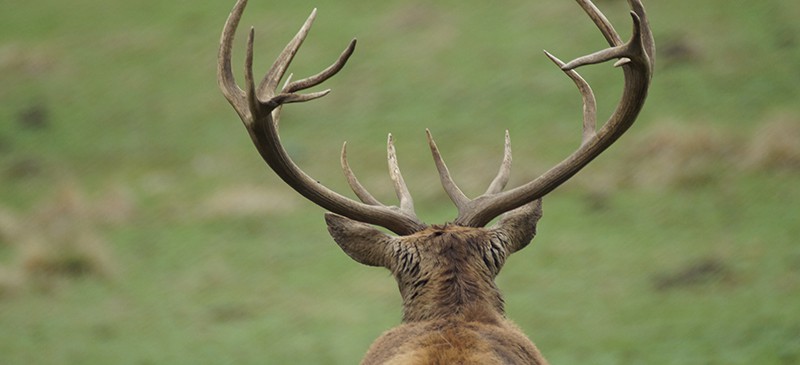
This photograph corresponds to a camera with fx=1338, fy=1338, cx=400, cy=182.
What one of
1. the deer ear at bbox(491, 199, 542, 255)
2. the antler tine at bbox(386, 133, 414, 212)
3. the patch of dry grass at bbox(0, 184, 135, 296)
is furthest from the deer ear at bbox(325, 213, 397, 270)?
the patch of dry grass at bbox(0, 184, 135, 296)

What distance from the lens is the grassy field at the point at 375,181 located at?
10.9 metres

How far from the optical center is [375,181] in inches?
591

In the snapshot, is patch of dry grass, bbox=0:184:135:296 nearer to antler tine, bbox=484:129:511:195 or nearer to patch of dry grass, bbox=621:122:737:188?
patch of dry grass, bbox=621:122:737:188

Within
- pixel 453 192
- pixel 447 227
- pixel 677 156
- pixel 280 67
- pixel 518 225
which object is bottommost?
pixel 447 227

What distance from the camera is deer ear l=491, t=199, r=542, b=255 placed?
540 cm

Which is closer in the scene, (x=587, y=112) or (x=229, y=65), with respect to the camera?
(x=229, y=65)

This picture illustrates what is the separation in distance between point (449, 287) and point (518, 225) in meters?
0.68

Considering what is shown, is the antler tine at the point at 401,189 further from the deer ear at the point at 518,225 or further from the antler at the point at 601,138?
the deer ear at the point at 518,225

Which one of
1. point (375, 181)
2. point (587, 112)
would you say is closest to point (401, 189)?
point (587, 112)

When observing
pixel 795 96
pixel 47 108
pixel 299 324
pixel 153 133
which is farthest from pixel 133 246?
pixel 795 96

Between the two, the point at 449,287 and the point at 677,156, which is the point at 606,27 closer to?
the point at 449,287

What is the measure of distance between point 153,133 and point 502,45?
5058 millimetres

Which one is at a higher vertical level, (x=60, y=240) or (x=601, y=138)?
(x=60, y=240)

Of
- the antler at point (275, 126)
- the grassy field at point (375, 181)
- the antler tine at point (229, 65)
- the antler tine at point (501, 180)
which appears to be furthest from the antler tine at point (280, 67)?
the grassy field at point (375, 181)
